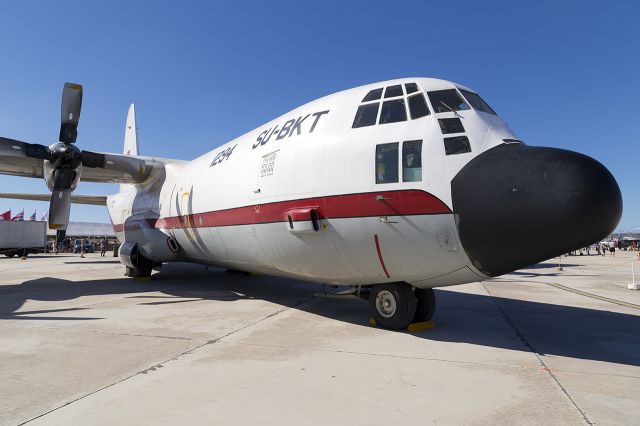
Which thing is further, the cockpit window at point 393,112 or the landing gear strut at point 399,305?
the landing gear strut at point 399,305

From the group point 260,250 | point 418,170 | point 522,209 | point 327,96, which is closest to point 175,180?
point 260,250

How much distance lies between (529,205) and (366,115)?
3403 millimetres

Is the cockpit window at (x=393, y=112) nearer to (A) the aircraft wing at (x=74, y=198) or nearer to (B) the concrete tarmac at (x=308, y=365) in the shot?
(B) the concrete tarmac at (x=308, y=365)

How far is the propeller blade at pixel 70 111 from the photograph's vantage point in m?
15.1

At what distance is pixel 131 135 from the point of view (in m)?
24.6

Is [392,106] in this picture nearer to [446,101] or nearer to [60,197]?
[446,101]

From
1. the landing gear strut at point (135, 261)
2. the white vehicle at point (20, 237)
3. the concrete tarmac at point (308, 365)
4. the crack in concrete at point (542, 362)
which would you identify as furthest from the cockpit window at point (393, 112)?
the white vehicle at point (20, 237)

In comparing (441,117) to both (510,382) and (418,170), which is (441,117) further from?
(510,382)

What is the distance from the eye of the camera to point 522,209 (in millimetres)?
5793

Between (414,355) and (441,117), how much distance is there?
400 centimetres

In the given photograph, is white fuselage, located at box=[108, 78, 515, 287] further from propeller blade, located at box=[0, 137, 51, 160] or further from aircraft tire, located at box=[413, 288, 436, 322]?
propeller blade, located at box=[0, 137, 51, 160]

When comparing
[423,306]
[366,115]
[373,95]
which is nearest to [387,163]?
[366,115]

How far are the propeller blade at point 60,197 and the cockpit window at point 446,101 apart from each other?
13595mm

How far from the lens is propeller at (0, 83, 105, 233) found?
1470cm
